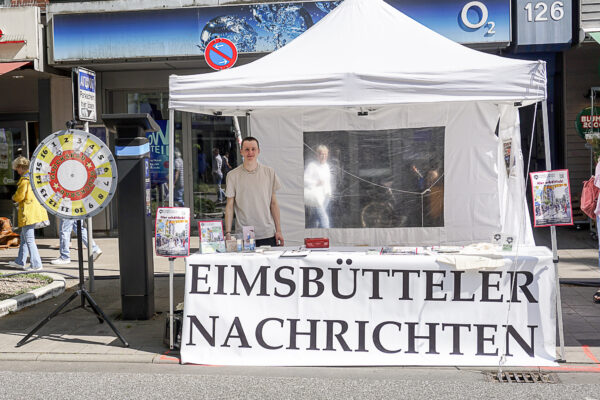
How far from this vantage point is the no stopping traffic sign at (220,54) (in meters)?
9.02

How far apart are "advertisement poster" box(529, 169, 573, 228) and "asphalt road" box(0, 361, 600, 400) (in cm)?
131

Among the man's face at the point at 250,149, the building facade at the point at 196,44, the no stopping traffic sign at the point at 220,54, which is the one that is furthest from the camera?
the building facade at the point at 196,44

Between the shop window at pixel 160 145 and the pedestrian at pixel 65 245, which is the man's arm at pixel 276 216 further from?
the shop window at pixel 160 145

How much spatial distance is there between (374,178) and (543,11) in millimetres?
5776

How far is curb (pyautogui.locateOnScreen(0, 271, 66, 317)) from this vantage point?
25.3 ft

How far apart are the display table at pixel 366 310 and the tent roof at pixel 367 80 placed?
139cm

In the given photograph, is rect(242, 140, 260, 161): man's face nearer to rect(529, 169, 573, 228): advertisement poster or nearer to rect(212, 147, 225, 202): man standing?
rect(529, 169, 573, 228): advertisement poster

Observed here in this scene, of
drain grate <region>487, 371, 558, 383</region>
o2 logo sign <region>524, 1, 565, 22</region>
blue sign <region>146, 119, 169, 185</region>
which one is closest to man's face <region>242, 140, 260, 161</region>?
drain grate <region>487, 371, 558, 383</region>

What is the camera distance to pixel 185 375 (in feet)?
18.2

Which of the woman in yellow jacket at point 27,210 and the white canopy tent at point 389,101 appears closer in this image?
the white canopy tent at point 389,101

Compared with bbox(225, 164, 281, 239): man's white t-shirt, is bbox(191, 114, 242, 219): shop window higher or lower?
higher

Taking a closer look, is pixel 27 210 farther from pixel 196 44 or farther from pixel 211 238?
pixel 211 238

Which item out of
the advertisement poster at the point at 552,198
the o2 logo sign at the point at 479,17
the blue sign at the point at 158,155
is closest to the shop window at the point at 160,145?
the blue sign at the point at 158,155

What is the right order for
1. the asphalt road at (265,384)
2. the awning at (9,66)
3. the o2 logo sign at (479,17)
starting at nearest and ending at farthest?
the asphalt road at (265,384) → the o2 logo sign at (479,17) → the awning at (9,66)
